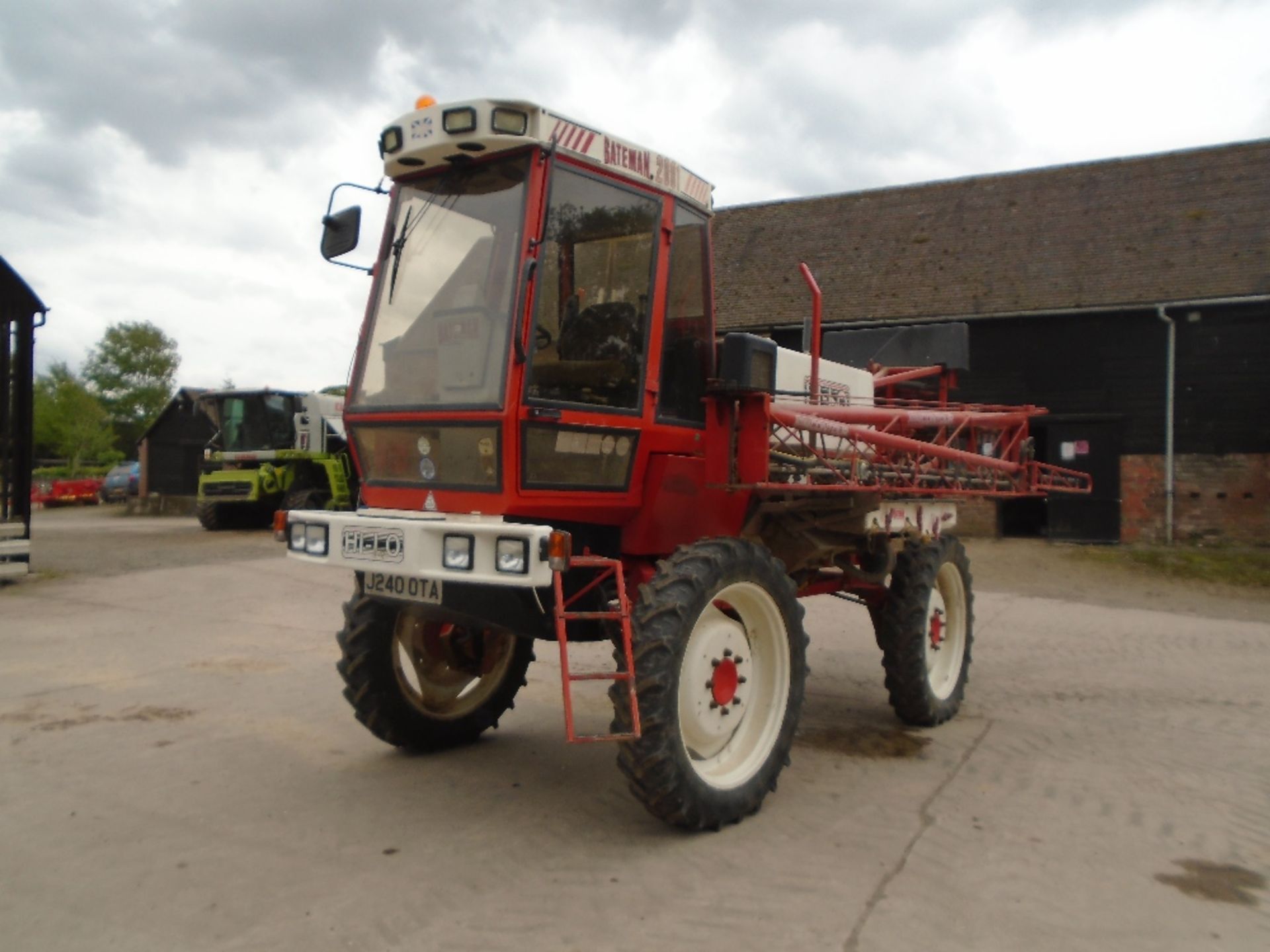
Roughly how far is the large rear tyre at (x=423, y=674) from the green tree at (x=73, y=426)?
47.6 metres

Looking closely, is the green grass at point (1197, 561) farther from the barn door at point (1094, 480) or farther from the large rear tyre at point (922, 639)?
the large rear tyre at point (922, 639)

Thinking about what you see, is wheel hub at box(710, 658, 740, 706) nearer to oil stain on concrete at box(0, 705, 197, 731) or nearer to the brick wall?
oil stain on concrete at box(0, 705, 197, 731)

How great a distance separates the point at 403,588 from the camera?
442 centimetres

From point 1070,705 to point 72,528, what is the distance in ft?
69.9

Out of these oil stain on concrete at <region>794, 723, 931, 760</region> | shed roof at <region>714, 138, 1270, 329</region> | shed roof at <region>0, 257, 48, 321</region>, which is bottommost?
oil stain on concrete at <region>794, 723, 931, 760</region>

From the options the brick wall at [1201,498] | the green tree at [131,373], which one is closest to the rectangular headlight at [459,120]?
the brick wall at [1201,498]

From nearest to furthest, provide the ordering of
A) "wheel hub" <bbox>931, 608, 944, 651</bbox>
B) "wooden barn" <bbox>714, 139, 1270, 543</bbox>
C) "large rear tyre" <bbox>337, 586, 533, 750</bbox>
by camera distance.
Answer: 1. "large rear tyre" <bbox>337, 586, 533, 750</bbox>
2. "wheel hub" <bbox>931, 608, 944, 651</bbox>
3. "wooden barn" <bbox>714, 139, 1270, 543</bbox>

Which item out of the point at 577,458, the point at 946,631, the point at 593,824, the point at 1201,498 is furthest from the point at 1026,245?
the point at 593,824

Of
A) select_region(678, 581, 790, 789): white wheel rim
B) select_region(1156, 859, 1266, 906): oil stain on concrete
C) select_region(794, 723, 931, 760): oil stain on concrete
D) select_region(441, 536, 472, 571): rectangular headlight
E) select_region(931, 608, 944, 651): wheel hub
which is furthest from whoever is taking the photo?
select_region(931, 608, 944, 651): wheel hub

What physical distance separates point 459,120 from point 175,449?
33.6m

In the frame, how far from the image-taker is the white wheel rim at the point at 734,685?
4.27m

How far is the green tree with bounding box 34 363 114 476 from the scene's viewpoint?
162 feet

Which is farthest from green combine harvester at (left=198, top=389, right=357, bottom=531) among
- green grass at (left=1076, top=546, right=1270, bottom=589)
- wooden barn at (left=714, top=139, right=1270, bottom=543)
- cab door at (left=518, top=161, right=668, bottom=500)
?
cab door at (left=518, top=161, right=668, bottom=500)

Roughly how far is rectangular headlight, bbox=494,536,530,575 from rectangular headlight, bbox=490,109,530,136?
165cm
